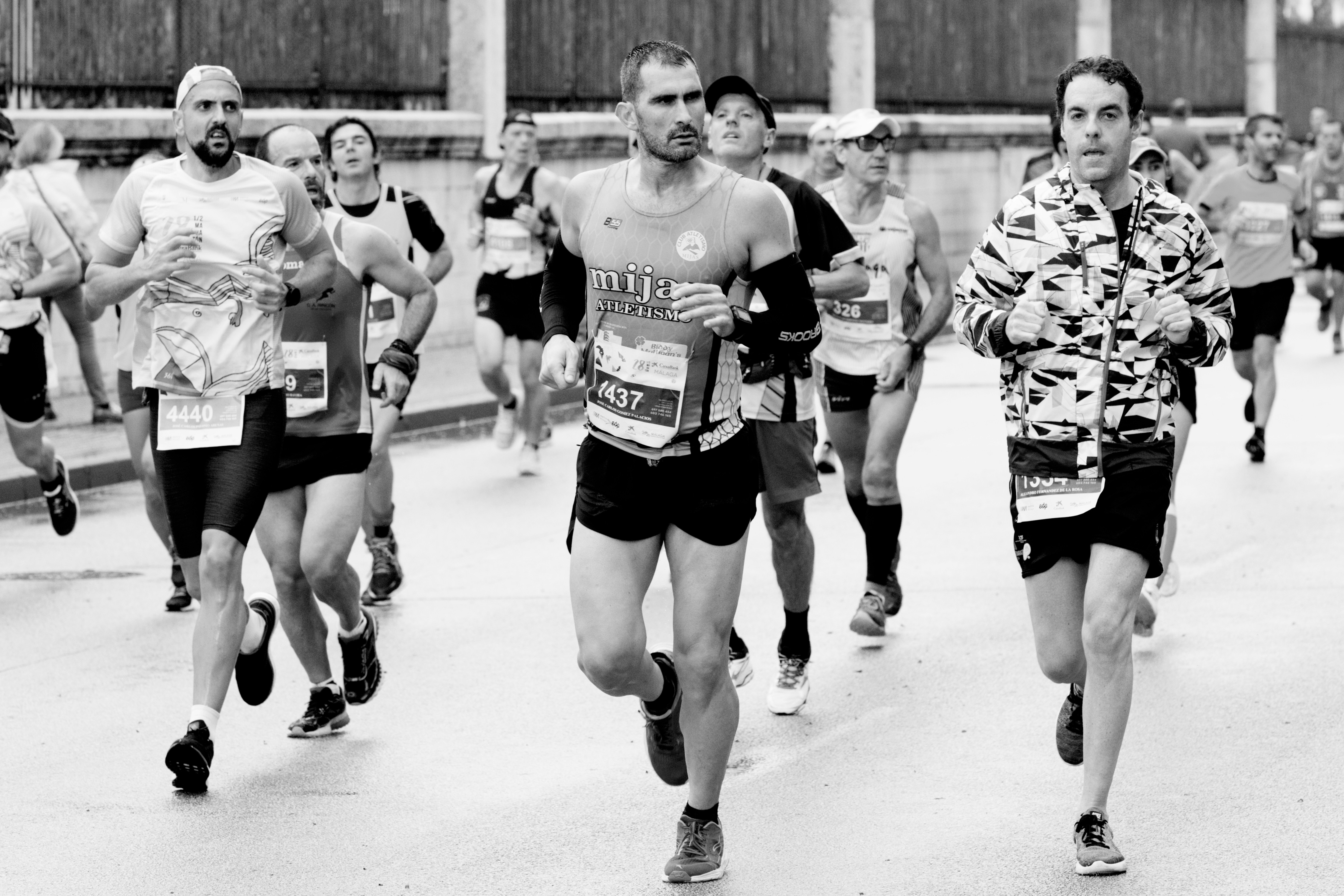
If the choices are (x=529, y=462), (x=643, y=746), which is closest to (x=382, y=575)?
(x=643, y=746)

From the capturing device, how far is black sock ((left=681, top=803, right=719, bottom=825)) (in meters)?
5.29

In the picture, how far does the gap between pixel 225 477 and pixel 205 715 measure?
0.68m

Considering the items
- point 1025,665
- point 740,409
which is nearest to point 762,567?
point 1025,665

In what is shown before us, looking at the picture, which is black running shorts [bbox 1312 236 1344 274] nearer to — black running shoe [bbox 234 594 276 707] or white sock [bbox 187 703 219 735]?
black running shoe [bbox 234 594 276 707]

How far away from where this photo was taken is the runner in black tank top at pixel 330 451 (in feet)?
21.7

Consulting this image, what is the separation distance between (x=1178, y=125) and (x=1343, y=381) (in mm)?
9677

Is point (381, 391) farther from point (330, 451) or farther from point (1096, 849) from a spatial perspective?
point (1096, 849)

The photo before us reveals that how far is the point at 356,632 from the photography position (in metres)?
6.90

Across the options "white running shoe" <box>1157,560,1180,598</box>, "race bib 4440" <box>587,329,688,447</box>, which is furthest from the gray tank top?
"white running shoe" <box>1157,560,1180,598</box>

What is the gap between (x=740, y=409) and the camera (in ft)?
17.5

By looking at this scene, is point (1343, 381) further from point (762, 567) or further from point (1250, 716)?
point (1250, 716)

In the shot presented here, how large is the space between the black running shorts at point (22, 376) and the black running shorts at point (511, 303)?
3392 mm

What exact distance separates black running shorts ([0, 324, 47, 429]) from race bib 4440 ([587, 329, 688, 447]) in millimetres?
5438

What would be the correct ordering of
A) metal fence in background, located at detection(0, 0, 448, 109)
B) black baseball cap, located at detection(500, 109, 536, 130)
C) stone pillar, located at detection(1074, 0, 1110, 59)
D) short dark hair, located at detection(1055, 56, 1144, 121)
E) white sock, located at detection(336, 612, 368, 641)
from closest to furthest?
short dark hair, located at detection(1055, 56, 1144, 121)
white sock, located at detection(336, 612, 368, 641)
black baseball cap, located at detection(500, 109, 536, 130)
metal fence in background, located at detection(0, 0, 448, 109)
stone pillar, located at detection(1074, 0, 1110, 59)
